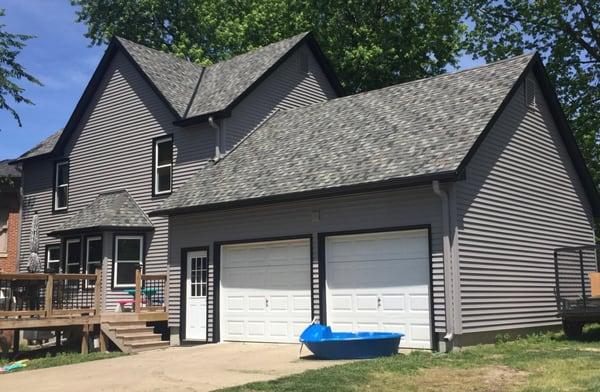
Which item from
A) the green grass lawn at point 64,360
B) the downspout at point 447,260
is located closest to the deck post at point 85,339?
the green grass lawn at point 64,360

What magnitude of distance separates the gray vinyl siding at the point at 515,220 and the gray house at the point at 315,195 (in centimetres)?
5

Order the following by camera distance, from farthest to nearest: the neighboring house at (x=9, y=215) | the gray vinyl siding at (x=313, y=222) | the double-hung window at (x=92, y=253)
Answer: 1. the neighboring house at (x=9, y=215)
2. the double-hung window at (x=92, y=253)
3. the gray vinyl siding at (x=313, y=222)

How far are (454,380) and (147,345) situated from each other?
32.2 ft

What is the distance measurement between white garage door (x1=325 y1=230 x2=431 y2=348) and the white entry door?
425 cm

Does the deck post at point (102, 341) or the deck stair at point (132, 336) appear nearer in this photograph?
the deck stair at point (132, 336)

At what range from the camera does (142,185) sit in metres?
22.0

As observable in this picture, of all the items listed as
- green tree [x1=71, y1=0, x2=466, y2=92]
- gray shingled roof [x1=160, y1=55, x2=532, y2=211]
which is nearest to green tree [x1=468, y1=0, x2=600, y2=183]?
green tree [x1=71, y1=0, x2=466, y2=92]

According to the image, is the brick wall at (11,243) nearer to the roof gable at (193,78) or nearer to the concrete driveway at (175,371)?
the roof gable at (193,78)

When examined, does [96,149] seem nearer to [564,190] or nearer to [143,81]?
[143,81]

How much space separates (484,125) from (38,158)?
17.3 meters

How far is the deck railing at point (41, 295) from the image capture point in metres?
16.8

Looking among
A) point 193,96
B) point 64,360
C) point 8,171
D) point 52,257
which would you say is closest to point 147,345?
point 64,360

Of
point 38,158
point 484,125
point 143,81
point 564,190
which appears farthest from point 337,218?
point 38,158

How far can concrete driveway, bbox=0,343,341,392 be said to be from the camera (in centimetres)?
1145
